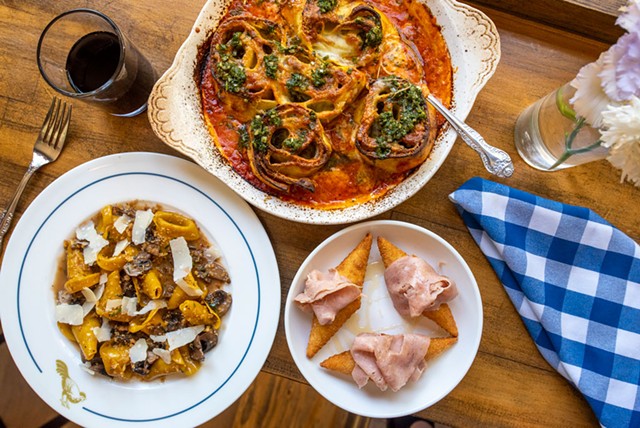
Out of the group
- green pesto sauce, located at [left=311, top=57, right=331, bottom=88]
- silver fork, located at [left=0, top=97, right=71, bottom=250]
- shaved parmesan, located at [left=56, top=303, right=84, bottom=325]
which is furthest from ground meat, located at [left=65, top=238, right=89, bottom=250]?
green pesto sauce, located at [left=311, top=57, right=331, bottom=88]

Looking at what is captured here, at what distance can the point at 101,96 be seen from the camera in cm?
222

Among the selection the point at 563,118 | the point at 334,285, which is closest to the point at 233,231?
the point at 334,285

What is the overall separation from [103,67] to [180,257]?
2.80 ft

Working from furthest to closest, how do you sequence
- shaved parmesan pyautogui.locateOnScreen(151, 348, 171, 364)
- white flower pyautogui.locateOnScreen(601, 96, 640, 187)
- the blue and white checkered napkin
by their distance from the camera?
the blue and white checkered napkin → shaved parmesan pyautogui.locateOnScreen(151, 348, 171, 364) → white flower pyautogui.locateOnScreen(601, 96, 640, 187)

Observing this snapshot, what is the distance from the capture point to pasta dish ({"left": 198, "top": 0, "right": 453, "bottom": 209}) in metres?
2.27

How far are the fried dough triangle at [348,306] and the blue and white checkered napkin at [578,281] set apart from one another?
1.55ft

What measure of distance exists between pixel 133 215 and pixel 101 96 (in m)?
0.52

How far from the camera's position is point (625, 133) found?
5.16ft

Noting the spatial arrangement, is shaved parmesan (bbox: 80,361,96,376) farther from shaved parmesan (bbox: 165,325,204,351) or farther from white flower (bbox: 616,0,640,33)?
white flower (bbox: 616,0,640,33)

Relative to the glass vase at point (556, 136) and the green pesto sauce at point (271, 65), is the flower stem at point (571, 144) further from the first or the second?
the green pesto sauce at point (271, 65)

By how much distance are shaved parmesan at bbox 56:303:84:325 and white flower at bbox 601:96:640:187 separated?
210 cm

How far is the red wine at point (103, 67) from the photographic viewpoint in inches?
90.8

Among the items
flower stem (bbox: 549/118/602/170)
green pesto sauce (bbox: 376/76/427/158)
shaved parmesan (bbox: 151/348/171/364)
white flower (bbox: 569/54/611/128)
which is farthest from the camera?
shaved parmesan (bbox: 151/348/171/364)

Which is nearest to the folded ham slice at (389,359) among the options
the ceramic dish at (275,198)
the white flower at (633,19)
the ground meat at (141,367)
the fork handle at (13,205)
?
the ceramic dish at (275,198)
